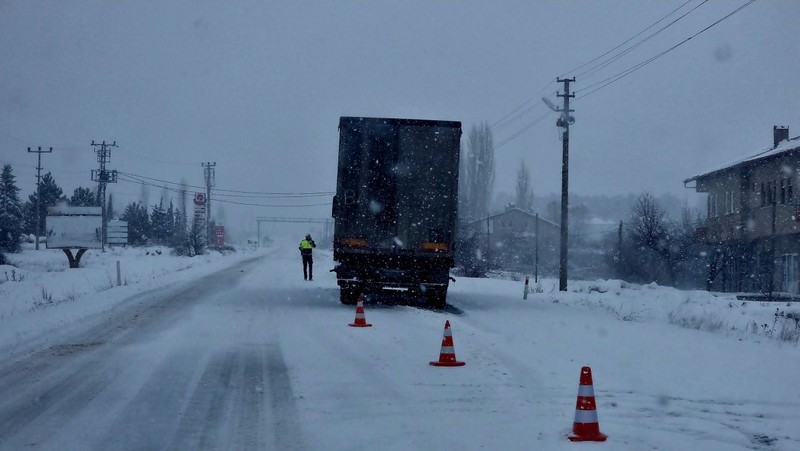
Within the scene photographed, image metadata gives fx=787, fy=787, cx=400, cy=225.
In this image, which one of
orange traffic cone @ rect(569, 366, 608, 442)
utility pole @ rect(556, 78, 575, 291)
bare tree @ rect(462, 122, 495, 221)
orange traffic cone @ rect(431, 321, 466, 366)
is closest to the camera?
orange traffic cone @ rect(569, 366, 608, 442)

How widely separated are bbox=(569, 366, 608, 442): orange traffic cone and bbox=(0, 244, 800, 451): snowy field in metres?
0.13

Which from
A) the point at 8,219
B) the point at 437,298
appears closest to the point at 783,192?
the point at 437,298

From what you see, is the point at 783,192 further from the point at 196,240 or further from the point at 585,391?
the point at 196,240

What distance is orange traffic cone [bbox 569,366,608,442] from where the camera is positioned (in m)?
6.35

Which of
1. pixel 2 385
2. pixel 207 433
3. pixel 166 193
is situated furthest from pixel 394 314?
pixel 166 193

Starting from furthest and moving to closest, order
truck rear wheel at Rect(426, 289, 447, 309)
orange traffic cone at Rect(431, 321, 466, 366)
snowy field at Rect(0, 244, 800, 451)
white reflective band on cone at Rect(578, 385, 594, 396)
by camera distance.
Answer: truck rear wheel at Rect(426, 289, 447, 309) → orange traffic cone at Rect(431, 321, 466, 366) → snowy field at Rect(0, 244, 800, 451) → white reflective band on cone at Rect(578, 385, 594, 396)

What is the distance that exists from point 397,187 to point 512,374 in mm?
8980

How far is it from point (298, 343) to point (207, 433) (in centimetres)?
Result: 570

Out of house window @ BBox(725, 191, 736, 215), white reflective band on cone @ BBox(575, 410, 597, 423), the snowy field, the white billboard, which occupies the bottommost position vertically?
the snowy field

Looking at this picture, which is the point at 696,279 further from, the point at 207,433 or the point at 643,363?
the point at 207,433

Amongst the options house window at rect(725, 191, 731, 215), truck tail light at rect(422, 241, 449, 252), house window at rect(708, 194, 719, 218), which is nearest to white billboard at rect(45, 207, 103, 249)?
truck tail light at rect(422, 241, 449, 252)

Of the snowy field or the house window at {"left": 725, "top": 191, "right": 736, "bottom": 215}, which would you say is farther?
the house window at {"left": 725, "top": 191, "right": 736, "bottom": 215}

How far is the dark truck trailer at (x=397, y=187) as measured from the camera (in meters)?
18.1

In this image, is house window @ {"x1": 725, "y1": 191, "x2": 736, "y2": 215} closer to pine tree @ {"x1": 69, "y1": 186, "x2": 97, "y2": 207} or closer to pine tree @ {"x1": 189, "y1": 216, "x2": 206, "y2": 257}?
pine tree @ {"x1": 189, "y1": 216, "x2": 206, "y2": 257}
